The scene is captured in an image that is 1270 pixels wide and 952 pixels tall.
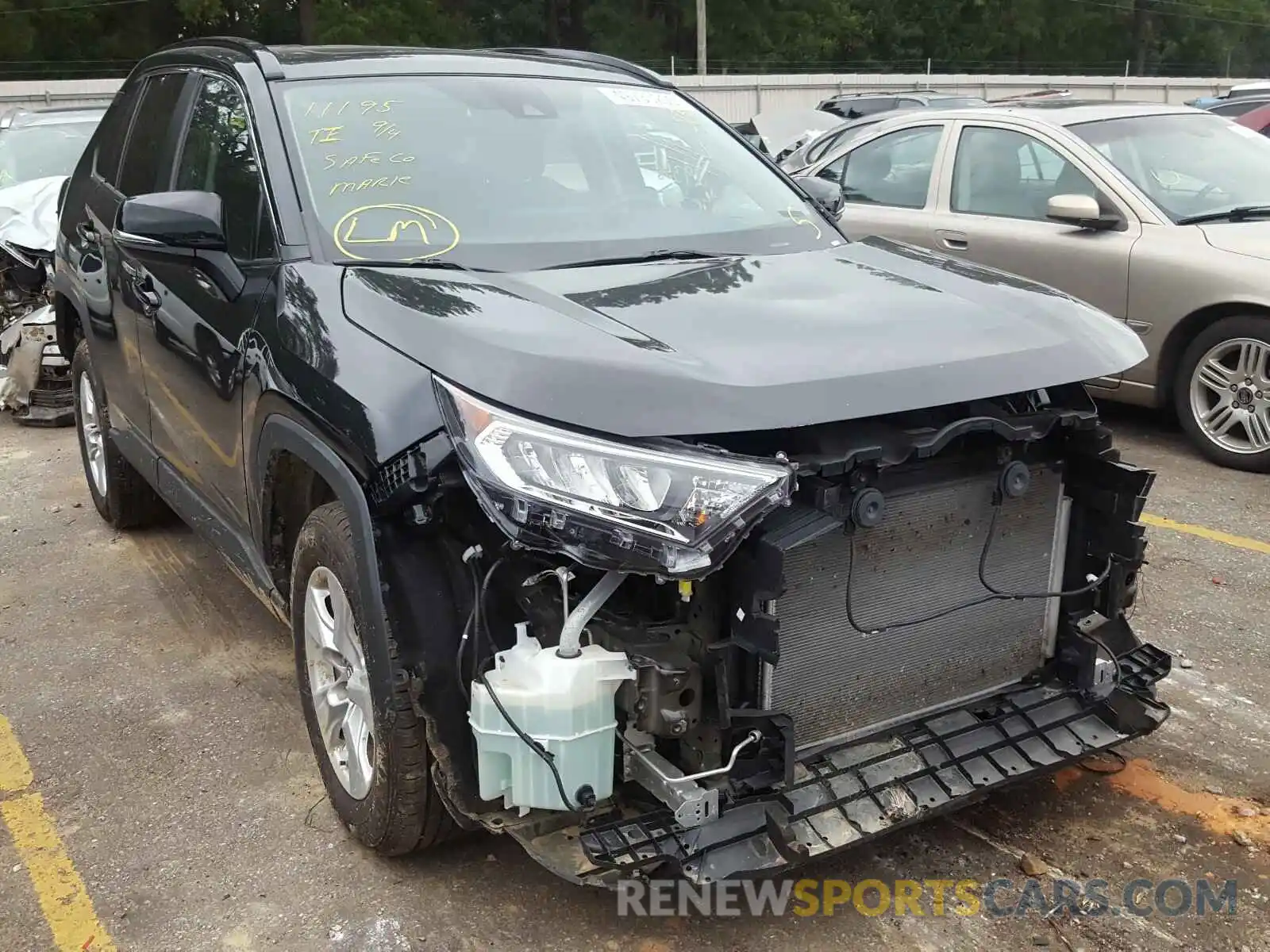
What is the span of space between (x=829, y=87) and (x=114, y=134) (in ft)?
109

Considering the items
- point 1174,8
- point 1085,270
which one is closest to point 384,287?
point 1085,270

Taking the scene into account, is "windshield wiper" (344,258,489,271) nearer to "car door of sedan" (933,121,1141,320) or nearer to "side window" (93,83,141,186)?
"side window" (93,83,141,186)

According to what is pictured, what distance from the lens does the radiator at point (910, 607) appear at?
2430 millimetres

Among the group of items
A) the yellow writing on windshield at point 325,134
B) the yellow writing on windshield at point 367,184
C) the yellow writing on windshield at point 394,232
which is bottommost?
the yellow writing on windshield at point 394,232

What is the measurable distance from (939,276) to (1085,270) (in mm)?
3611

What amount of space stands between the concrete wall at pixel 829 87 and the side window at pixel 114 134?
893 inches

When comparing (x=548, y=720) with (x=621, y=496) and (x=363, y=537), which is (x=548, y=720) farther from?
(x=363, y=537)

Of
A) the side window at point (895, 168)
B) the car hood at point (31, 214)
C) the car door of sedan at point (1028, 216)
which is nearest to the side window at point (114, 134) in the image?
the car hood at point (31, 214)

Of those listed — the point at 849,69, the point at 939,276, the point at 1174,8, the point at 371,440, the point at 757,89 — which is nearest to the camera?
the point at 371,440

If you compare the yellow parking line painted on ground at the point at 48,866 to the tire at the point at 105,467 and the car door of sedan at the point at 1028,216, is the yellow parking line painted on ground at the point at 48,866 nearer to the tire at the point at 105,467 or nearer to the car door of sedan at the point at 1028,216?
the tire at the point at 105,467

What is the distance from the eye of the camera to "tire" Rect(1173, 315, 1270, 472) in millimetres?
5598

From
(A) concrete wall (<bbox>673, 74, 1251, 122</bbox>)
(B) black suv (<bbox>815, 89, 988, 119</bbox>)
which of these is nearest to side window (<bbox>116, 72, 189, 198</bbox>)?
(B) black suv (<bbox>815, 89, 988, 119</bbox>)

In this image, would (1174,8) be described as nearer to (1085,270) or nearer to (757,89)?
(757,89)

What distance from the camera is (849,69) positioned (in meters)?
53.5
